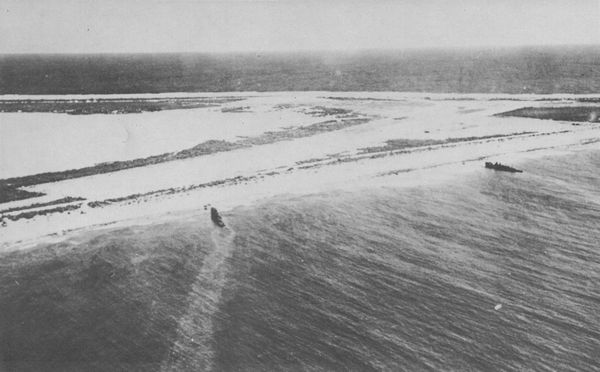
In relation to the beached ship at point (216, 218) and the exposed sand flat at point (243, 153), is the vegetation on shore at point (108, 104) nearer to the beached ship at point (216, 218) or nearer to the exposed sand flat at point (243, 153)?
the exposed sand flat at point (243, 153)

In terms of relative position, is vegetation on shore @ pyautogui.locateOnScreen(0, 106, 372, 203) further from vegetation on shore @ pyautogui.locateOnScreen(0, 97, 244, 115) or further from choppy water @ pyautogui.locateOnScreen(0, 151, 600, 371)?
vegetation on shore @ pyautogui.locateOnScreen(0, 97, 244, 115)

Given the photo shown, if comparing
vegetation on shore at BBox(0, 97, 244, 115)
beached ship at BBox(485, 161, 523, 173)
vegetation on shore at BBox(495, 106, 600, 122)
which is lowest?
beached ship at BBox(485, 161, 523, 173)

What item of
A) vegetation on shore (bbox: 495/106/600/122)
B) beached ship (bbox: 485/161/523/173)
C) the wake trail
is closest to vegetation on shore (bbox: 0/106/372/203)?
the wake trail

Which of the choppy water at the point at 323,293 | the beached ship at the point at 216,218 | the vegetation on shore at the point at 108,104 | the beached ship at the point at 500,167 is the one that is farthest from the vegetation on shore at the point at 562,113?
the beached ship at the point at 216,218

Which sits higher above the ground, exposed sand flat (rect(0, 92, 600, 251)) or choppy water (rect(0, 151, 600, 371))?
exposed sand flat (rect(0, 92, 600, 251))

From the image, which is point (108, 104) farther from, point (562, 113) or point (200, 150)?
point (562, 113)

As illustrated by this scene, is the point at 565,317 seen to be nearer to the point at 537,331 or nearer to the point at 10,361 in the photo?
the point at 537,331

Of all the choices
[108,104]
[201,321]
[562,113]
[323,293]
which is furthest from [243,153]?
[562,113]
